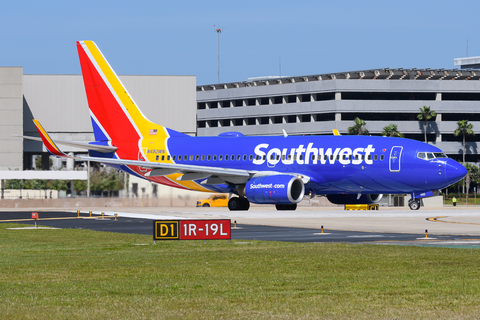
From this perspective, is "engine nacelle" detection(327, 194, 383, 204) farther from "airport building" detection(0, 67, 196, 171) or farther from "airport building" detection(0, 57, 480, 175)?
"airport building" detection(0, 57, 480, 175)

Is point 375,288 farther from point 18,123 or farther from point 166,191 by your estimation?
point 18,123

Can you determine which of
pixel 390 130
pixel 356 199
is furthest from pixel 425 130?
pixel 356 199

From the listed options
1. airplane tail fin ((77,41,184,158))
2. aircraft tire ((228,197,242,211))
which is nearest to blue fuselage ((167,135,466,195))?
aircraft tire ((228,197,242,211))

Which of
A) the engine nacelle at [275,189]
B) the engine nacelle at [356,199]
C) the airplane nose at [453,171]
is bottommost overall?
the engine nacelle at [356,199]

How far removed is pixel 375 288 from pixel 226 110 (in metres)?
160

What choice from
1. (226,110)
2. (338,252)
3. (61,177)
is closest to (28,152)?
(61,177)

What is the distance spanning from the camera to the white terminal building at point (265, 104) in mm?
121438

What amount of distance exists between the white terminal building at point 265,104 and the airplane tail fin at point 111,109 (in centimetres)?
6352

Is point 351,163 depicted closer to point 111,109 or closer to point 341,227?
point 341,227

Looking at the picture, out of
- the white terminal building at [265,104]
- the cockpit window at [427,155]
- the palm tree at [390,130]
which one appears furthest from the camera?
the palm tree at [390,130]

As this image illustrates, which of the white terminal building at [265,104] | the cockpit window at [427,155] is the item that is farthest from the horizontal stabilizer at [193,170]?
the white terminal building at [265,104]

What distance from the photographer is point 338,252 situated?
71.0ft

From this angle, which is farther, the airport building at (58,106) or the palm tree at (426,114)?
the palm tree at (426,114)

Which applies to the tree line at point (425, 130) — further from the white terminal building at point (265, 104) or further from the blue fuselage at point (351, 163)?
the blue fuselage at point (351, 163)
